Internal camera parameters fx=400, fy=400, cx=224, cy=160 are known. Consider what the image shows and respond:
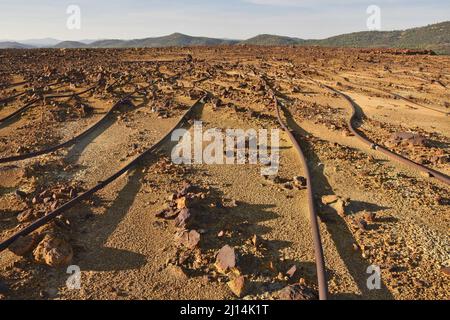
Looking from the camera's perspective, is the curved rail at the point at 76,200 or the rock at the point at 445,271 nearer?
the rock at the point at 445,271

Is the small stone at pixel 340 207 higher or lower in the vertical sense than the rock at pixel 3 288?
higher

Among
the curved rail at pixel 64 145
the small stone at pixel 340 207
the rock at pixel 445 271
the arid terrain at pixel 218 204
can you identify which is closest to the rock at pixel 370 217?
the arid terrain at pixel 218 204

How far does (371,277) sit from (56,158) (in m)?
6.54

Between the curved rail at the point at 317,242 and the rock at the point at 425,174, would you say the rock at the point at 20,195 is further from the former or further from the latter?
the rock at the point at 425,174

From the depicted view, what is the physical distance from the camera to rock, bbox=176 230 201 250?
5.27 meters

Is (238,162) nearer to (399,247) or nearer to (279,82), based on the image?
(399,247)

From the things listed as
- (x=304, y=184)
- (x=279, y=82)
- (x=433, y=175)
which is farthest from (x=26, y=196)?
(x=279, y=82)

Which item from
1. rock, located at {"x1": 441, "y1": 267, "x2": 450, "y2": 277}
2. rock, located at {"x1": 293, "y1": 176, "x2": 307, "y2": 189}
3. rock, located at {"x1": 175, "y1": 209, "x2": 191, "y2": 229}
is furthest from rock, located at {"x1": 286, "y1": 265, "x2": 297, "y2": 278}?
rock, located at {"x1": 293, "y1": 176, "x2": 307, "y2": 189}

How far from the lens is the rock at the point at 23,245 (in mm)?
5012

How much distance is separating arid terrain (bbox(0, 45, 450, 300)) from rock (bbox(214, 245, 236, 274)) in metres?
0.02

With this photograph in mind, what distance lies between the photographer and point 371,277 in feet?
15.7

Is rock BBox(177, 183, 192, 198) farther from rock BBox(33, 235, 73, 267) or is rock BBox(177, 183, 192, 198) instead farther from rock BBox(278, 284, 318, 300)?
rock BBox(278, 284, 318, 300)

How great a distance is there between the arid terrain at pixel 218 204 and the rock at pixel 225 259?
17 millimetres

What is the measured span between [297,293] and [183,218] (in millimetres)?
2119
